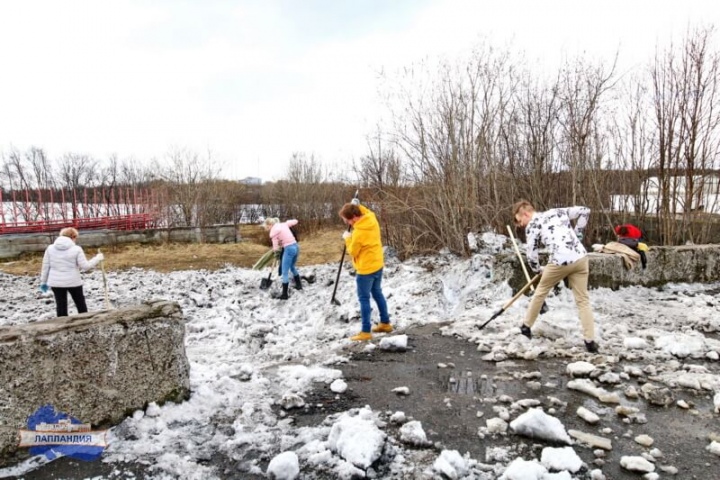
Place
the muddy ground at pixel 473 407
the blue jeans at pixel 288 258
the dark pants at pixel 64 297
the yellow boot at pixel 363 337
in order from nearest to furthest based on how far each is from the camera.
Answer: the muddy ground at pixel 473 407
the yellow boot at pixel 363 337
the dark pants at pixel 64 297
the blue jeans at pixel 288 258

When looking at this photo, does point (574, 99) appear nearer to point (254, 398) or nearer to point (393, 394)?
point (393, 394)

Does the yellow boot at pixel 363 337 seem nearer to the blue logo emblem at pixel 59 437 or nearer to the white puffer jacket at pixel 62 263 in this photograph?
the blue logo emblem at pixel 59 437

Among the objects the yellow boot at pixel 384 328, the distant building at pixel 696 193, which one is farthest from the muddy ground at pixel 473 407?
the distant building at pixel 696 193

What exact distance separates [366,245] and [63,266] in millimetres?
4627

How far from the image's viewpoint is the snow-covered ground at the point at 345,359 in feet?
8.16

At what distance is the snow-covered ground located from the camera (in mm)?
2488

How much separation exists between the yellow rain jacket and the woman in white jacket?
4.00 metres

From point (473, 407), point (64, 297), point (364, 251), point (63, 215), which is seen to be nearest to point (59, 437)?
point (473, 407)

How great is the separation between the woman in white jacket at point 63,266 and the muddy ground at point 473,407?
15.1 ft

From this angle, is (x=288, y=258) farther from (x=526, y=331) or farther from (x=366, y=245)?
(x=526, y=331)

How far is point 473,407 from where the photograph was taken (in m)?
3.23

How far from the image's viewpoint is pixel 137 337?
9.68 ft

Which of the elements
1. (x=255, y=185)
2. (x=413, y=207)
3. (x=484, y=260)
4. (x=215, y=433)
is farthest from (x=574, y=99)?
(x=255, y=185)

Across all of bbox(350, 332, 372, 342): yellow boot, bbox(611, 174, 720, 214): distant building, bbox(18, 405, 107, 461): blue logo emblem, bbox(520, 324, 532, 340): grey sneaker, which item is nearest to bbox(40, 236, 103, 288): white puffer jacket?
bbox(350, 332, 372, 342): yellow boot
